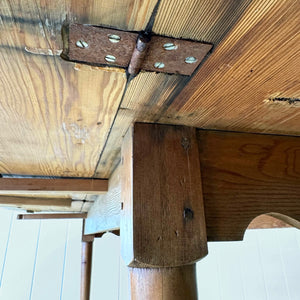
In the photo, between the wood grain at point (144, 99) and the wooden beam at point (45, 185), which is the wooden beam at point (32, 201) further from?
the wood grain at point (144, 99)

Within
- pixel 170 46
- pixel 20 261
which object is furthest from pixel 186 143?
pixel 20 261

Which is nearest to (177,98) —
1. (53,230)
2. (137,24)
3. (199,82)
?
(199,82)

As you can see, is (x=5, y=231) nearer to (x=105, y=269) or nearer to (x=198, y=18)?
(x=105, y=269)

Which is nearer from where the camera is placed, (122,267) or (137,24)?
(137,24)

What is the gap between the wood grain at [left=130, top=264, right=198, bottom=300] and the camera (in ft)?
1.46

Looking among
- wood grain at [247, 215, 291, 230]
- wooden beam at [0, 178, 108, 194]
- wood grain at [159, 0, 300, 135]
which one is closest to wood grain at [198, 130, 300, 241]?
wood grain at [159, 0, 300, 135]

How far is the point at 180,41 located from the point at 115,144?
37 cm

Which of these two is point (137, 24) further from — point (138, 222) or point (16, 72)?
point (138, 222)

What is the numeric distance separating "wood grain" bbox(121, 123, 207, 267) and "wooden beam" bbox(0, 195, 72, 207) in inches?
44.2

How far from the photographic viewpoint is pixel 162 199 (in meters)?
0.48

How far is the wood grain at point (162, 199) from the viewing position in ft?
1.47

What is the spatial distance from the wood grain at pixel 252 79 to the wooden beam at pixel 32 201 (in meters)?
1.23

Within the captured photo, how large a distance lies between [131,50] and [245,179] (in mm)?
368

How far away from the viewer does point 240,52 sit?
12.8 inches
